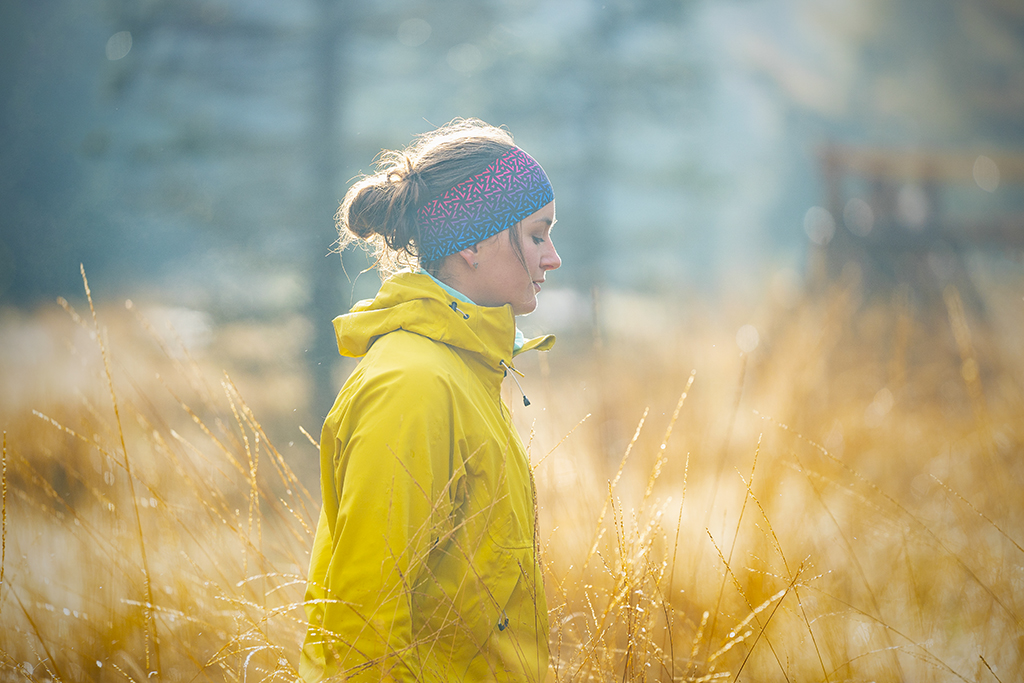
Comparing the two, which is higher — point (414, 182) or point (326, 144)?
point (326, 144)

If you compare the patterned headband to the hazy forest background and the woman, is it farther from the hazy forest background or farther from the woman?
the hazy forest background

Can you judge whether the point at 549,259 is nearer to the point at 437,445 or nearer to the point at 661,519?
the point at 437,445

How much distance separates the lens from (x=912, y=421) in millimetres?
3459

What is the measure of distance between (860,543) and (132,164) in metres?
4.76

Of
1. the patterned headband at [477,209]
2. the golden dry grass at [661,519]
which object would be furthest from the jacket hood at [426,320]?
the golden dry grass at [661,519]

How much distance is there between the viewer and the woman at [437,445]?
885 millimetres

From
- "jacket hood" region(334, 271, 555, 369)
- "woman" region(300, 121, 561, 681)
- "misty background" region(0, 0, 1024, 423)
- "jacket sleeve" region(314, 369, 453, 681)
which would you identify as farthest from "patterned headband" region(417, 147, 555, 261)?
"misty background" region(0, 0, 1024, 423)

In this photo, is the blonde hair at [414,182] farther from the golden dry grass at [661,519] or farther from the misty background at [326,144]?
the misty background at [326,144]

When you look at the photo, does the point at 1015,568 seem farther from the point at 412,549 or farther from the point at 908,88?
the point at 908,88

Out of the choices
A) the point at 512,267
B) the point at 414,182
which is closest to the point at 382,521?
the point at 512,267

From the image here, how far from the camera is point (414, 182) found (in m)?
1.20

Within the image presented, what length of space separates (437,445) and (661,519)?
656 mm

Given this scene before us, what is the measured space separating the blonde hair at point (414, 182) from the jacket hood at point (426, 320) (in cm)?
17

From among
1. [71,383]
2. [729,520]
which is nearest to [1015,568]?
[729,520]
